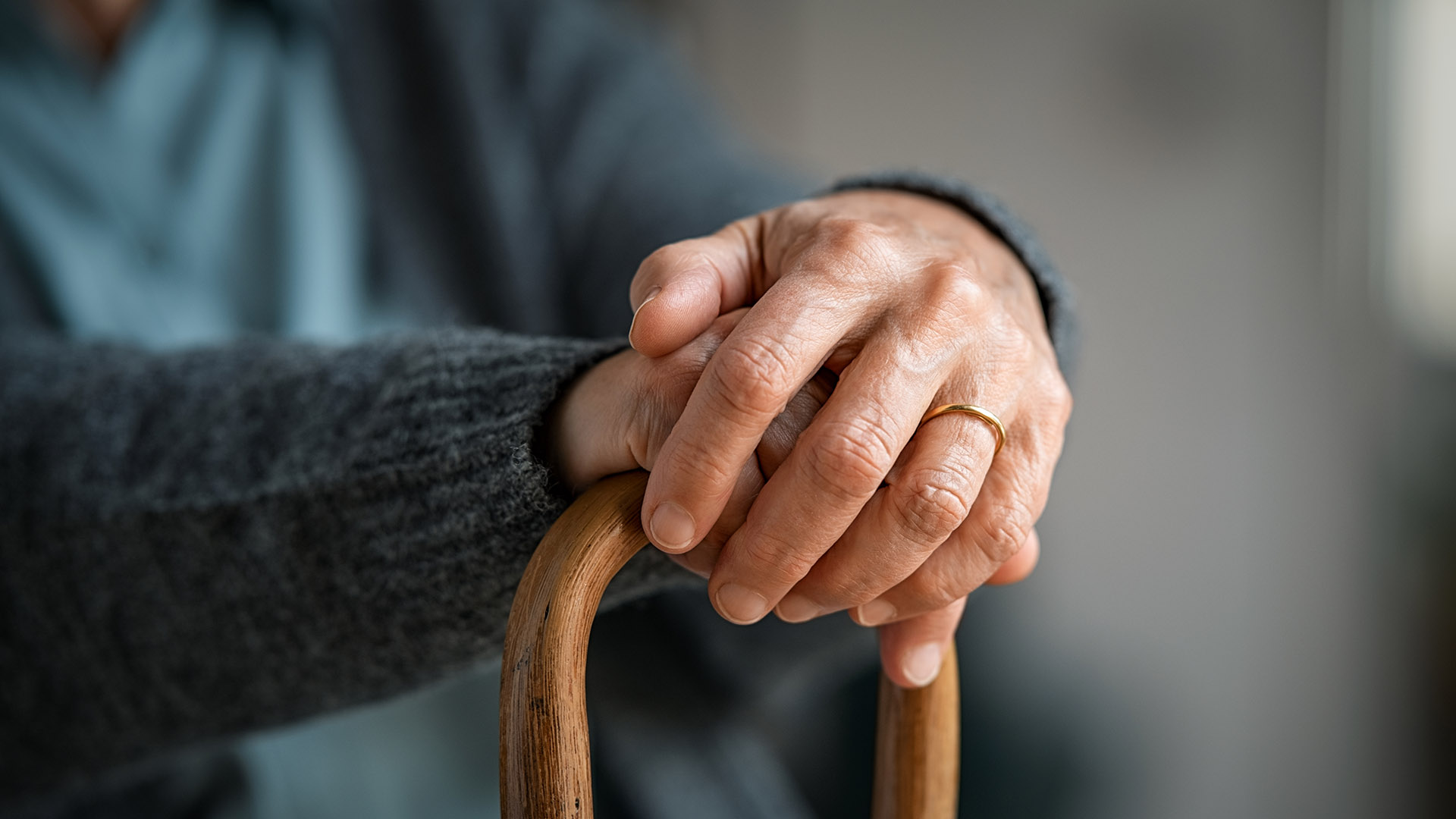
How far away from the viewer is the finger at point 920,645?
32 cm

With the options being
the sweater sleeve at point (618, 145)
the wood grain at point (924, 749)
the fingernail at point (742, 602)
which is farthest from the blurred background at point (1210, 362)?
the fingernail at point (742, 602)

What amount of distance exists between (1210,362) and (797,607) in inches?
A: 56.3

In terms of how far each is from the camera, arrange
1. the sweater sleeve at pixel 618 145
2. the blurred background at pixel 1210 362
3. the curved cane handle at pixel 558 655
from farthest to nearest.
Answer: the blurred background at pixel 1210 362 < the sweater sleeve at pixel 618 145 < the curved cane handle at pixel 558 655

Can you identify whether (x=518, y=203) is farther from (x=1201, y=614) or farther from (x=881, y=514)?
(x=1201, y=614)

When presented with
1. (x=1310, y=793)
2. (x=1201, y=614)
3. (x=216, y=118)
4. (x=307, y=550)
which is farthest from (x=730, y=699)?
(x=1310, y=793)

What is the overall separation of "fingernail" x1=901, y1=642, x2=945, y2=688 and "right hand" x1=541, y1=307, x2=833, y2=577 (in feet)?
0.27

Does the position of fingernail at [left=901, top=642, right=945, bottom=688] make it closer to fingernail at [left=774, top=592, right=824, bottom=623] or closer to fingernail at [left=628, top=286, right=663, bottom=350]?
fingernail at [left=774, top=592, right=824, bottom=623]

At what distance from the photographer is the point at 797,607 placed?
11.9 inches

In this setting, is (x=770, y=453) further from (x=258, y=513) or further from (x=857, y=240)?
(x=258, y=513)

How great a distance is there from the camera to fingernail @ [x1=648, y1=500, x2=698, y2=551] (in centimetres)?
26

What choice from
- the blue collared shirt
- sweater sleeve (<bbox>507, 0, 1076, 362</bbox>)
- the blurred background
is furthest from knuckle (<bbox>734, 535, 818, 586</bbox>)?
the blurred background

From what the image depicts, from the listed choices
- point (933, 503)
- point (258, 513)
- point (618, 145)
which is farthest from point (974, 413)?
point (618, 145)

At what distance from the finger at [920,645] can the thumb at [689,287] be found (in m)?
0.14

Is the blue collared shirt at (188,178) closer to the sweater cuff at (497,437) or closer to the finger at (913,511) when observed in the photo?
the sweater cuff at (497,437)
